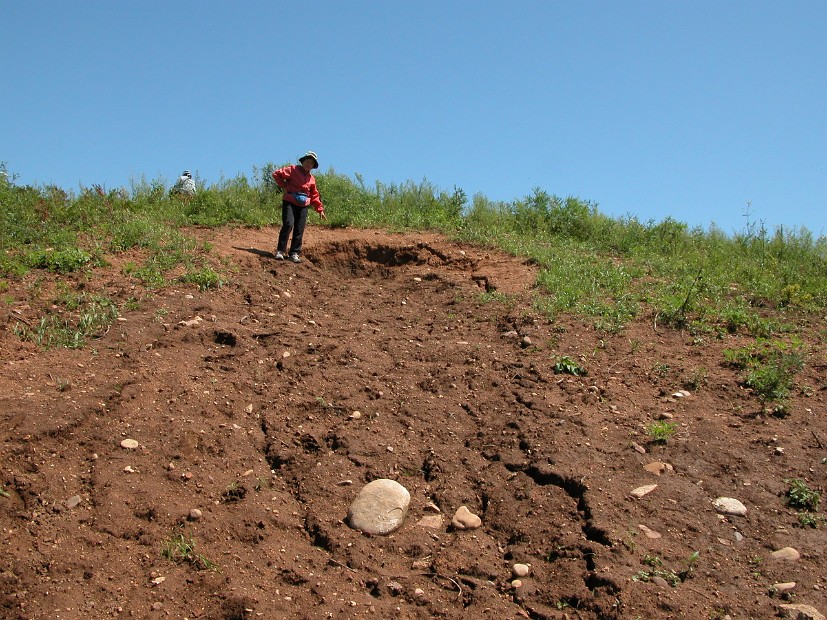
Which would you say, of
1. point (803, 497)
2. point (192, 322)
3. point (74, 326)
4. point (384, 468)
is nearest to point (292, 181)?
point (192, 322)

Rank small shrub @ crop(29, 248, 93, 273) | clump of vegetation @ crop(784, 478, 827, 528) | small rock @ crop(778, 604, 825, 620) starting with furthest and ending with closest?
small shrub @ crop(29, 248, 93, 273) → clump of vegetation @ crop(784, 478, 827, 528) → small rock @ crop(778, 604, 825, 620)

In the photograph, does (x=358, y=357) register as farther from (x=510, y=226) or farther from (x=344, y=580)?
(x=510, y=226)

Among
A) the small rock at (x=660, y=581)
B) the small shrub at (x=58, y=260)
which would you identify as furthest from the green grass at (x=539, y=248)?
the small rock at (x=660, y=581)

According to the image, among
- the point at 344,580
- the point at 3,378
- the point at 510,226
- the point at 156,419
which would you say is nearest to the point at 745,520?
the point at 344,580

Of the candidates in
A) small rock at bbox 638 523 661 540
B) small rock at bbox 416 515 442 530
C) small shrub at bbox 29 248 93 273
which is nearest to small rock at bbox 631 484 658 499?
small rock at bbox 638 523 661 540

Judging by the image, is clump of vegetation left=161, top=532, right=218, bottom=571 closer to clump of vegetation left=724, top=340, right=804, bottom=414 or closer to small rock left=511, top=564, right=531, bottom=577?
small rock left=511, top=564, right=531, bottom=577

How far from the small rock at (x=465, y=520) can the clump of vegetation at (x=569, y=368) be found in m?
1.76

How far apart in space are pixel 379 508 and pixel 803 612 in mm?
2153

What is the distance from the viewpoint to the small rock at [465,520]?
13.5ft

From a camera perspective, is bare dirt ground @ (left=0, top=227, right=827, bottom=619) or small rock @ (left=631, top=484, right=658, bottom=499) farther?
small rock @ (left=631, top=484, right=658, bottom=499)

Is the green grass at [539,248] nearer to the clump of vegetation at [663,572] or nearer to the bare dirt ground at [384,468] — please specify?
the bare dirt ground at [384,468]

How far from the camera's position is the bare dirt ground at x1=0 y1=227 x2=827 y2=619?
3537 millimetres

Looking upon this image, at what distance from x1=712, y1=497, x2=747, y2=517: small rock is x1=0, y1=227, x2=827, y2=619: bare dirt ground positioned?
48mm

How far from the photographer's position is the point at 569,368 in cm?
564
